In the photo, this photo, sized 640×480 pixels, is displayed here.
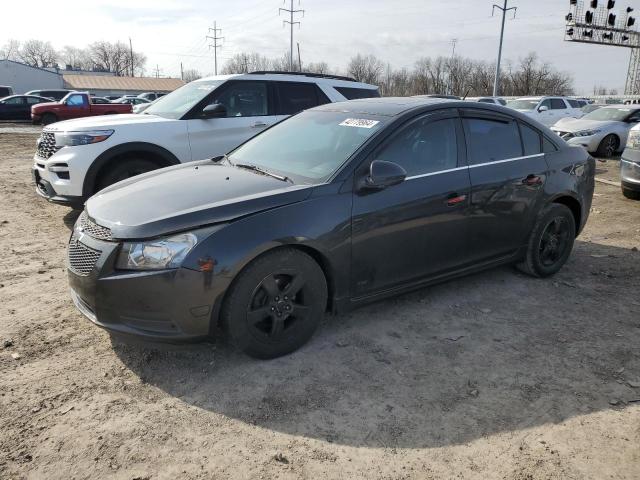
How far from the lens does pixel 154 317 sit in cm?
292

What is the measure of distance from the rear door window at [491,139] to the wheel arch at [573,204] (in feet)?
2.27

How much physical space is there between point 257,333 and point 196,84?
5.19 m

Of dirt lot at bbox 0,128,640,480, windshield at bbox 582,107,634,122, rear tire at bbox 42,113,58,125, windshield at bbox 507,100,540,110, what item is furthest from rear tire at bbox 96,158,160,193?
rear tire at bbox 42,113,58,125

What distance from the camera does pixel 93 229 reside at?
320cm

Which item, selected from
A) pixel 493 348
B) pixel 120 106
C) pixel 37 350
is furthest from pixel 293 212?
pixel 120 106

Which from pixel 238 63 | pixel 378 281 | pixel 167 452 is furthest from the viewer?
pixel 238 63

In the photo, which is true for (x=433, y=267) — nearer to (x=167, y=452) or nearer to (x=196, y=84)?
(x=167, y=452)

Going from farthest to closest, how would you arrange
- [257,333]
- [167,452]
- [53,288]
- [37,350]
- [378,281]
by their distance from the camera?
[53,288] → [378,281] → [37,350] → [257,333] → [167,452]

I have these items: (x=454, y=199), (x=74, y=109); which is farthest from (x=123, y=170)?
(x=74, y=109)

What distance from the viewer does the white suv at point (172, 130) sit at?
5973 millimetres

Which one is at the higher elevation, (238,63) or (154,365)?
(238,63)

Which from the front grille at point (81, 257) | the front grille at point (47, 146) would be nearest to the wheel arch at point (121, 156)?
the front grille at point (47, 146)

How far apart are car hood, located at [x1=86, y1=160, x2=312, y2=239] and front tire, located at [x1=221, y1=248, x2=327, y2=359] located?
14.4 inches

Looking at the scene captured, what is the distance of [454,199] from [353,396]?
5.90 feet
